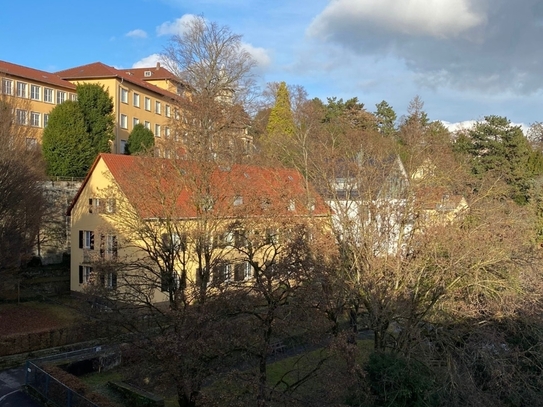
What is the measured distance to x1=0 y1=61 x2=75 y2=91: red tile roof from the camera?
4971 centimetres

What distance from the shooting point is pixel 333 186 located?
82.1 ft

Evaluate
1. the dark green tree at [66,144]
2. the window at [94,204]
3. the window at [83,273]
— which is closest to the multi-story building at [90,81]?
the dark green tree at [66,144]

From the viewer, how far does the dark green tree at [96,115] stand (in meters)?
45.4

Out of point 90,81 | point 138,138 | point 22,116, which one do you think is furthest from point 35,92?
point 138,138

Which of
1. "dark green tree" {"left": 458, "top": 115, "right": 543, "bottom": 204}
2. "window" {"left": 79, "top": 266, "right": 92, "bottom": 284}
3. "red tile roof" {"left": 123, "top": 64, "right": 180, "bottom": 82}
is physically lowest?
"window" {"left": 79, "top": 266, "right": 92, "bottom": 284}

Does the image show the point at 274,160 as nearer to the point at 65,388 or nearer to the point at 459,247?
the point at 459,247

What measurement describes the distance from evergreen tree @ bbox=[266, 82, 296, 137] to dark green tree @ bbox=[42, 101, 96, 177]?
1906 centimetres

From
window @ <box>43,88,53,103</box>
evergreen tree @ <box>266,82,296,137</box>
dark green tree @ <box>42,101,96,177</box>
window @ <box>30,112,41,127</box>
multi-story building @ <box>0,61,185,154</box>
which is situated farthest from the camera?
evergreen tree @ <box>266,82,296,137</box>

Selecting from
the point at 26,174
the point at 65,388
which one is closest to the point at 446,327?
the point at 65,388

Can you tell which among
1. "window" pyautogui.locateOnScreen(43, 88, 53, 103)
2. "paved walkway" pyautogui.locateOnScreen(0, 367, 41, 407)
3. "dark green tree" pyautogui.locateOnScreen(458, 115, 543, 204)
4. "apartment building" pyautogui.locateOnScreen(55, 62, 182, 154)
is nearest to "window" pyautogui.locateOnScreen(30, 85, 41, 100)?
"window" pyautogui.locateOnScreen(43, 88, 53, 103)

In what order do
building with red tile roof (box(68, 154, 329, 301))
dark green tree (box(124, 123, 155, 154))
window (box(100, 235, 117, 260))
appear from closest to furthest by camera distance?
building with red tile roof (box(68, 154, 329, 301))
window (box(100, 235, 117, 260))
dark green tree (box(124, 123, 155, 154))

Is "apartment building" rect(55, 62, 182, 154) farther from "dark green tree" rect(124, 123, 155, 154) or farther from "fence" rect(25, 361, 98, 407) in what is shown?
"fence" rect(25, 361, 98, 407)

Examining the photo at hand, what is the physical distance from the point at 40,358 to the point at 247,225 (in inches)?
449

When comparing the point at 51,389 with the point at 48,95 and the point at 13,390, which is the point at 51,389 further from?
the point at 48,95
